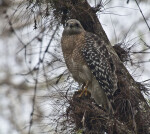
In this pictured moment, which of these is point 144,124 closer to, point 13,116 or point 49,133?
point 49,133

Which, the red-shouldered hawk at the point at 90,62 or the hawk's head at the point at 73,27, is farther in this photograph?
the hawk's head at the point at 73,27

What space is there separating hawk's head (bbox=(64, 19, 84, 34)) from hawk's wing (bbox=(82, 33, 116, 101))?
0.22m

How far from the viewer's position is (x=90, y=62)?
5727 millimetres

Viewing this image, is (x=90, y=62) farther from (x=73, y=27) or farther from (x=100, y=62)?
(x=73, y=27)

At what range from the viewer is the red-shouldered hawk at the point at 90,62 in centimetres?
562

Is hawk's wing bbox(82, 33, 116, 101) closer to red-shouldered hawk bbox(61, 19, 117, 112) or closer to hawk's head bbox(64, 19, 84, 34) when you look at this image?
red-shouldered hawk bbox(61, 19, 117, 112)

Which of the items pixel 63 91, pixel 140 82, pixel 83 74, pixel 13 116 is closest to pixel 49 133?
pixel 63 91

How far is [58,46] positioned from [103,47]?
2.52ft

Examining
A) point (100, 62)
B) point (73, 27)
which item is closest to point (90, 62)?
point (100, 62)

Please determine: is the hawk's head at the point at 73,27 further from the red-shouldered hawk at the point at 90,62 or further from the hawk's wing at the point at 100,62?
the hawk's wing at the point at 100,62

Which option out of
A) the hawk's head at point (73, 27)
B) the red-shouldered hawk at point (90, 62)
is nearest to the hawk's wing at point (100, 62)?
the red-shouldered hawk at point (90, 62)

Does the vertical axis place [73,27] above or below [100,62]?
above

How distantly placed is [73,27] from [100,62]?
58 cm

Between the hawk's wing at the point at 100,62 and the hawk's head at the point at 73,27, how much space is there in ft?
0.72
